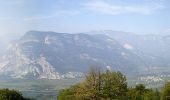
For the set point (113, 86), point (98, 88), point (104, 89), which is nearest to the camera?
point (98, 88)

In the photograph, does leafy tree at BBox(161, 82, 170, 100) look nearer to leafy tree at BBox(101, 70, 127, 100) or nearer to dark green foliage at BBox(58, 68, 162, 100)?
dark green foliage at BBox(58, 68, 162, 100)

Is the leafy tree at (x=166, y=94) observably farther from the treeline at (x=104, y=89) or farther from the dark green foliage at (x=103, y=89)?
the dark green foliage at (x=103, y=89)

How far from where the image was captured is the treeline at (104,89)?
92.4 meters

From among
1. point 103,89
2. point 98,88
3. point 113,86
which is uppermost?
point 113,86

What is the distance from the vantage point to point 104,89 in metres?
103

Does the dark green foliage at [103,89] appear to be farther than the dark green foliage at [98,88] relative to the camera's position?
Yes

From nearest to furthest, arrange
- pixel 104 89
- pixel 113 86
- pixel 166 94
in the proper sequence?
1. pixel 104 89
2. pixel 113 86
3. pixel 166 94

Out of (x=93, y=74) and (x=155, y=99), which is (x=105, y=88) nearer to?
(x=93, y=74)

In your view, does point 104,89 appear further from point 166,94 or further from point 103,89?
point 166,94

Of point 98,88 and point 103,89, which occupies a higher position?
point 98,88

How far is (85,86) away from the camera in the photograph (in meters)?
92.9

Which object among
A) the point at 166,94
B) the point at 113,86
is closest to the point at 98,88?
the point at 113,86

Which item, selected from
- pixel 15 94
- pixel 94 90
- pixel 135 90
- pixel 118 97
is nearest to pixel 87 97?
pixel 94 90

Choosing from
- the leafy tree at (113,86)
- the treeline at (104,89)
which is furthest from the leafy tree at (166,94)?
the leafy tree at (113,86)
